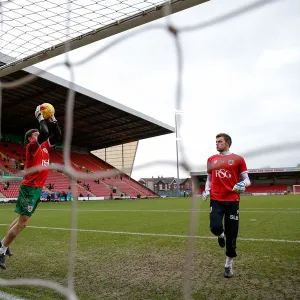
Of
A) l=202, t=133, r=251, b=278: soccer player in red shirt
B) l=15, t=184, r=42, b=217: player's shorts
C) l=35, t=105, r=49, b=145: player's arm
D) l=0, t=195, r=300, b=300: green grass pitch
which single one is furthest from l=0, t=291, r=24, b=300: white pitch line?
l=202, t=133, r=251, b=278: soccer player in red shirt

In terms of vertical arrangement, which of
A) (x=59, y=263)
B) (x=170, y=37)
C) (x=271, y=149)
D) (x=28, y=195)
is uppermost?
(x=170, y=37)

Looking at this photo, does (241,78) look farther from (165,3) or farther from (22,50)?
(22,50)

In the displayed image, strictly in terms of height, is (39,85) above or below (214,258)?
above

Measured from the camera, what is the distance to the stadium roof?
18.1 m

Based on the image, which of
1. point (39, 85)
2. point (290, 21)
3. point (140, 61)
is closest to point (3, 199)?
point (39, 85)

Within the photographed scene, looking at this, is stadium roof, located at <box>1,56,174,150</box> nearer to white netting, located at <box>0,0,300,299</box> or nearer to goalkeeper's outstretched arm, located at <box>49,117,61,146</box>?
white netting, located at <box>0,0,300,299</box>

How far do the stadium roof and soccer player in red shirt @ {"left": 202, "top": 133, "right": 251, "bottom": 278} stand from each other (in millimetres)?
11800

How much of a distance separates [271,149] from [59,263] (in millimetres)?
2731

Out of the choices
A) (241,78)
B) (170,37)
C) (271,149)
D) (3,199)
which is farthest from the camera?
(3,199)

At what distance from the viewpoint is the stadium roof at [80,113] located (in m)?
18.1

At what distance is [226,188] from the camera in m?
3.44

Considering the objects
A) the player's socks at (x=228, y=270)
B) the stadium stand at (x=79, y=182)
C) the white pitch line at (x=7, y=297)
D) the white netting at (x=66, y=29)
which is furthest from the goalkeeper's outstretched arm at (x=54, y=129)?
the stadium stand at (x=79, y=182)

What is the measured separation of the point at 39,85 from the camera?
59.1 ft

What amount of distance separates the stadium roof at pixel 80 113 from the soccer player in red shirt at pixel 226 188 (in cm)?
1180
